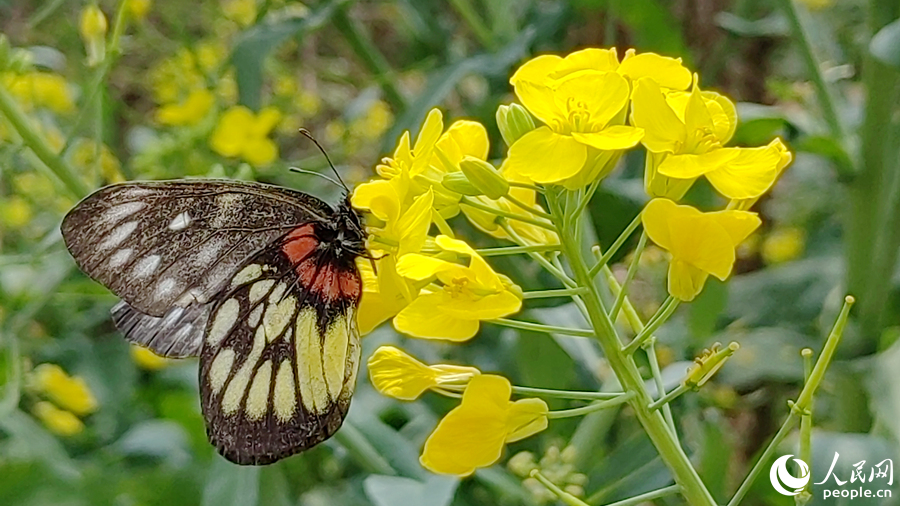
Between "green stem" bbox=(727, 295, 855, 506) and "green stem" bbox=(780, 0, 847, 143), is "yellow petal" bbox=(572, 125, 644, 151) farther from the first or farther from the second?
"green stem" bbox=(780, 0, 847, 143)

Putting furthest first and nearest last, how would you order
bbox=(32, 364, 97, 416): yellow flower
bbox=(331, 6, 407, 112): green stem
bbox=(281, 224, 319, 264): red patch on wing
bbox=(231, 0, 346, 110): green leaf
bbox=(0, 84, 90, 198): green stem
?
1. bbox=(32, 364, 97, 416): yellow flower
2. bbox=(331, 6, 407, 112): green stem
3. bbox=(231, 0, 346, 110): green leaf
4. bbox=(0, 84, 90, 198): green stem
5. bbox=(281, 224, 319, 264): red patch on wing

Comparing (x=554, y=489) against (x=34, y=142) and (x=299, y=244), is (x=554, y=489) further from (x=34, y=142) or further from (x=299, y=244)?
(x=34, y=142)

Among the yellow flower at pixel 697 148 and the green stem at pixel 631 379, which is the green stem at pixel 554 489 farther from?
the yellow flower at pixel 697 148

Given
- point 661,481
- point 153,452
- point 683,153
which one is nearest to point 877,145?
point 661,481

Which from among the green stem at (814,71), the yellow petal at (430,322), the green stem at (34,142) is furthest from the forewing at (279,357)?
the green stem at (814,71)

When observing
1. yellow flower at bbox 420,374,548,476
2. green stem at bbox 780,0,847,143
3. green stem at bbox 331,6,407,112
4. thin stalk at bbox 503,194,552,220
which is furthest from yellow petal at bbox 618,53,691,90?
green stem at bbox 331,6,407,112

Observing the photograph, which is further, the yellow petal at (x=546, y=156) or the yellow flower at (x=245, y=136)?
the yellow flower at (x=245, y=136)
